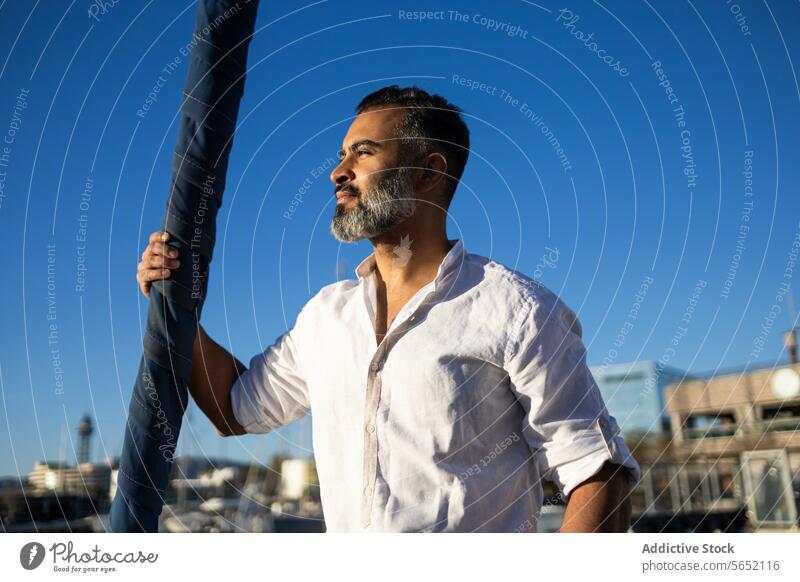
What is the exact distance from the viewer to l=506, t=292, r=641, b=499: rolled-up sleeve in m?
1.20

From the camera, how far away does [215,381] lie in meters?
1.47

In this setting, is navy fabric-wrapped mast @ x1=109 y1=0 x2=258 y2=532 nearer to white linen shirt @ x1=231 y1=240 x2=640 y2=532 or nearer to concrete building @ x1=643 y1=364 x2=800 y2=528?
white linen shirt @ x1=231 y1=240 x2=640 y2=532

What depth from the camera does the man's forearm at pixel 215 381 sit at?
145 centimetres

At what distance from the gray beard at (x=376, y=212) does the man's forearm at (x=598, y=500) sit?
63cm

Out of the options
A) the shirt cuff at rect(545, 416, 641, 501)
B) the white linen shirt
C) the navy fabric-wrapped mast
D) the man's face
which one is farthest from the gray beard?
the shirt cuff at rect(545, 416, 641, 501)

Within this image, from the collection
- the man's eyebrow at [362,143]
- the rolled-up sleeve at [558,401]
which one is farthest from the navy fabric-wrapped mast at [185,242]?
the rolled-up sleeve at [558,401]

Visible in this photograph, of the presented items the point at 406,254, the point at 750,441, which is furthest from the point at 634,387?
the point at 750,441

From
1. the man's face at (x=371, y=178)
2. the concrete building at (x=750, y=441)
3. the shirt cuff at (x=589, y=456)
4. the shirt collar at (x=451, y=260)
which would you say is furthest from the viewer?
the concrete building at (x=750, y=441)

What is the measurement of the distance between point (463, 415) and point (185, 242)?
56cm

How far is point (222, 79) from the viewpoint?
1.24m

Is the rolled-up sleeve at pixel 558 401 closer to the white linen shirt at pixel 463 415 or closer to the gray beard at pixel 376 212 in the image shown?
the white linen shirt at pixel 463 415
